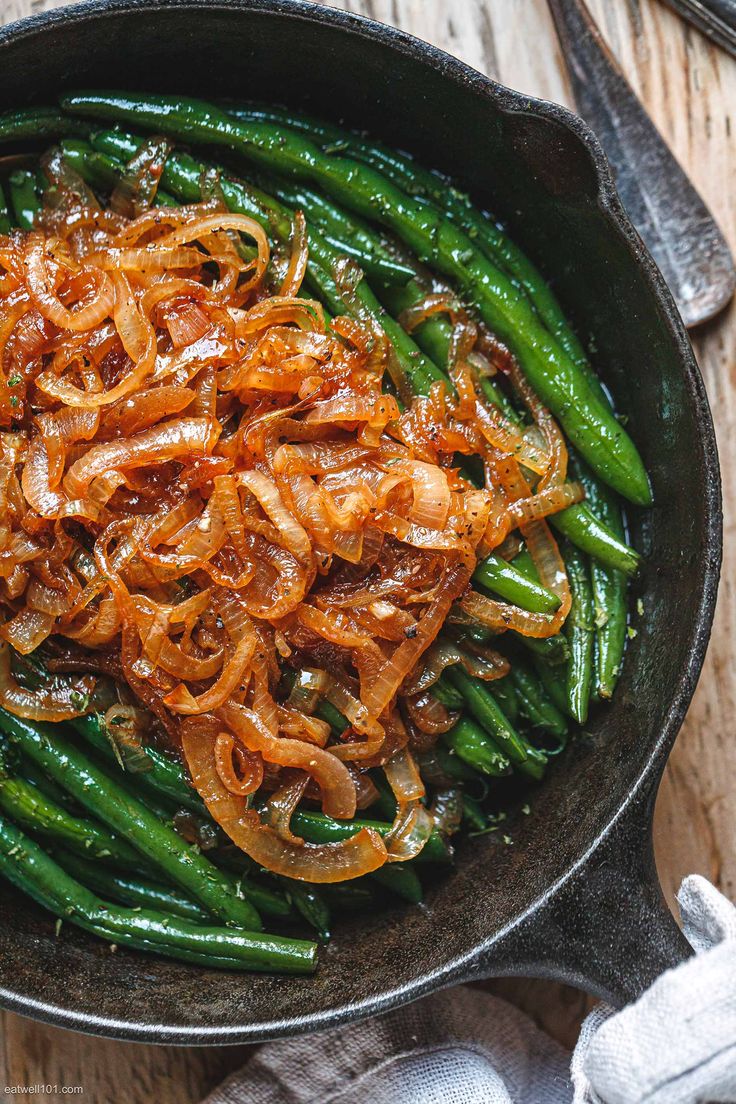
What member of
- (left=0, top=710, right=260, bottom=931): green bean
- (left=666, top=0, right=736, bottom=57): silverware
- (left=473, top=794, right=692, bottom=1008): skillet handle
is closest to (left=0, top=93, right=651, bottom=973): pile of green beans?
(left=0, top=710, right=260, bottom=931): green bean

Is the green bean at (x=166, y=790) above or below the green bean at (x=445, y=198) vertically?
below

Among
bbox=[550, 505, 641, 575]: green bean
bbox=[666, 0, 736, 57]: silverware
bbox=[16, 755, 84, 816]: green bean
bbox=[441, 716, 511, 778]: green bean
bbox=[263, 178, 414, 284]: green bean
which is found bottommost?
bbox=[16, 755, 84, 816]: green bean

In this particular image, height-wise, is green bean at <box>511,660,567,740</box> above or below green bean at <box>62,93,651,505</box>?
below

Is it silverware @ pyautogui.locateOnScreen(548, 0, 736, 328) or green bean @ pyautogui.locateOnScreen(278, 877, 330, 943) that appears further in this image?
silverware @ pyautogui.locateOnScreen(548, 0, 736, 328)

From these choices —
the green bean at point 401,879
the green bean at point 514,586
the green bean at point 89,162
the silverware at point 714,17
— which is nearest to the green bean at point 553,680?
the green bean at point 514,586

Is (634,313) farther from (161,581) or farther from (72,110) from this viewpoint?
(72,110)

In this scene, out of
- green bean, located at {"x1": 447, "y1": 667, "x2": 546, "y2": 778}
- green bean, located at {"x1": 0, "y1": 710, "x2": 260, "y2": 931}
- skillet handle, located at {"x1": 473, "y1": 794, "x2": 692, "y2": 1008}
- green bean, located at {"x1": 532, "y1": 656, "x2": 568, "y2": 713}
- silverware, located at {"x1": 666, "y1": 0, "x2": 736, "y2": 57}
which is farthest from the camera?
silverware, located at {"x1": 666, "y1": 0, "x2": 736, "y2": 57}

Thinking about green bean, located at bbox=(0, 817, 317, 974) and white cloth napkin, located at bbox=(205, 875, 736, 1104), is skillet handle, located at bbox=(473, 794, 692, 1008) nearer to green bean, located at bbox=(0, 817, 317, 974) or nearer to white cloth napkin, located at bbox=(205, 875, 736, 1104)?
white cloth napkin, located at bbox=(205, 875, 736, 1104)

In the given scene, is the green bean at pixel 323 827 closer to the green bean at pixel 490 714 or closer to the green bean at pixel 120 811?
the green bean at pixel 120 811
